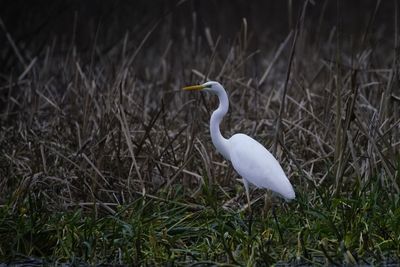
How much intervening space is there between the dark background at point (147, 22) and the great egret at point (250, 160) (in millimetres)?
3072

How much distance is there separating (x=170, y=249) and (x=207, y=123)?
199cm

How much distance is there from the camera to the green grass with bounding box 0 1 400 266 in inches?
155

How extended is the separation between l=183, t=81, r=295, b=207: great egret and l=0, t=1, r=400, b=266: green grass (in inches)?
4.3

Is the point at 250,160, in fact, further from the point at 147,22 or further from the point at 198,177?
the point at 147,22

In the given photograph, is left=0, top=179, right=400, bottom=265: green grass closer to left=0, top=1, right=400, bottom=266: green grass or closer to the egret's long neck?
left=0, top=1, right=400, bottom=266: green grass

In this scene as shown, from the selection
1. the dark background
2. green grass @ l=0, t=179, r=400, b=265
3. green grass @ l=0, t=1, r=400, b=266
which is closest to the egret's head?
green grass @ l=0, t=1, r=400, b=266

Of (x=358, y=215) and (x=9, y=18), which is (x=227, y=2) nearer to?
(x=9, y=18)

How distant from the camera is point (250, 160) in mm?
4488

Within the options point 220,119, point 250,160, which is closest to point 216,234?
point 250,160

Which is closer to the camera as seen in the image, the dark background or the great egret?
the great egret

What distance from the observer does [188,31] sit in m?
10.3

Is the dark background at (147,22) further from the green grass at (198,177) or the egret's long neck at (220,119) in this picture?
the egret's long neck at (220,119)

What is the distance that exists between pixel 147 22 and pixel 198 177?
4.21 m

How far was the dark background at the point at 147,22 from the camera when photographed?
8.37m
